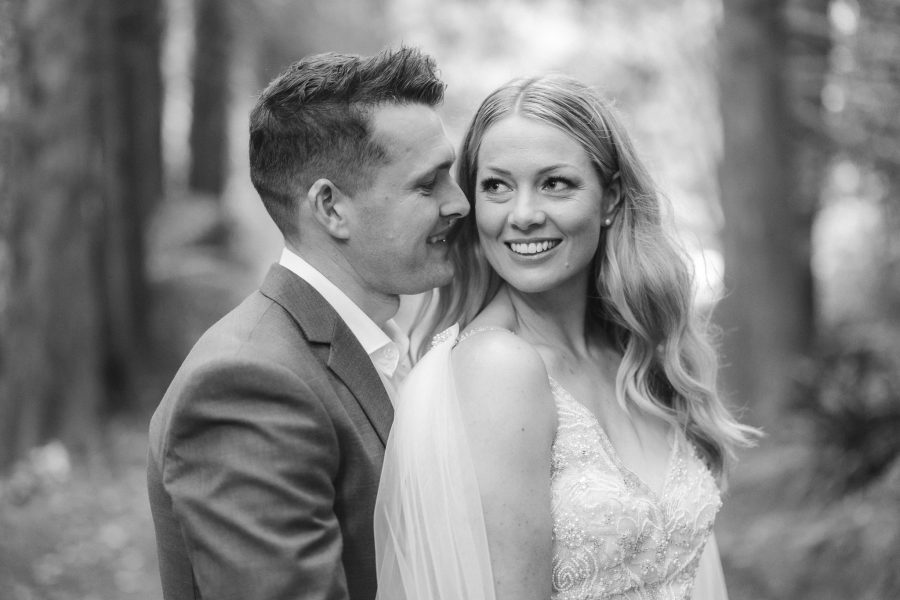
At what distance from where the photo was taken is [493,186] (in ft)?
9.98

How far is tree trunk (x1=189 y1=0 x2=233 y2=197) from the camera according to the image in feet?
48.9

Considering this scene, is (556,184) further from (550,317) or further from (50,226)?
(50,226)

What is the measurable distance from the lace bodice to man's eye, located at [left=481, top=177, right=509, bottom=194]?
1.99 feet

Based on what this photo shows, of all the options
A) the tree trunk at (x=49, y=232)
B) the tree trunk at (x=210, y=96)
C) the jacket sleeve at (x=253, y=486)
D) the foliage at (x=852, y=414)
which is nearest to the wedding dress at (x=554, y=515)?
the jacket sleeve at (x=253, y=486)

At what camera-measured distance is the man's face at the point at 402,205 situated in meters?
2.88

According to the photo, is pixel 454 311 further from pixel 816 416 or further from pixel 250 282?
pixel 250 282

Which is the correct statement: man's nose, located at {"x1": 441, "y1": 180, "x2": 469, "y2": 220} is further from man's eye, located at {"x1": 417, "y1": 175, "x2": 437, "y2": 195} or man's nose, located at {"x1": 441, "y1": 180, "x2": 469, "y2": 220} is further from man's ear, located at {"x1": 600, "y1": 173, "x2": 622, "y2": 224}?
man's ear, located at {"x1": 600, "y1": 173, "x2": 622, "y2": 224}

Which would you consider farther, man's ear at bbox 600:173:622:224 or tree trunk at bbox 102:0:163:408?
tree trunk at bbox 102:0:163:408

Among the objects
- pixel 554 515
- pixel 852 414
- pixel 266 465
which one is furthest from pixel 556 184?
pixel 852 414

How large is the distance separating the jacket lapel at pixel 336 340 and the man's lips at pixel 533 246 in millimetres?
569

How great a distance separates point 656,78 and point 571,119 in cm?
1303

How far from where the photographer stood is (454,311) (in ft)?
10.8

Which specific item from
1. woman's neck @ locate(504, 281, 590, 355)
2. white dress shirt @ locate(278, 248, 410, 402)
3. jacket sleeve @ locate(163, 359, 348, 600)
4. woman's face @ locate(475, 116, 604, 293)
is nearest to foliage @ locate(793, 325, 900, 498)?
woman's neck @ locate(504, 281, 590, 355)

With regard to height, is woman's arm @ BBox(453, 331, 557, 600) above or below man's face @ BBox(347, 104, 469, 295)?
below
